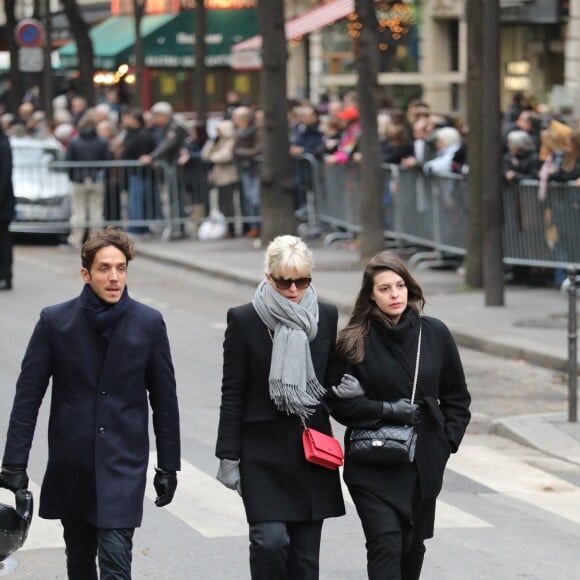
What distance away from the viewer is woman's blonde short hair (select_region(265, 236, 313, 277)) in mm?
6055

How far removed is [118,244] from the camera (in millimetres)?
6117

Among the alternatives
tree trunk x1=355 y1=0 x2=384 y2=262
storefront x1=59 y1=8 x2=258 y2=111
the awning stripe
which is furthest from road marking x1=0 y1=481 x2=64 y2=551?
storefront x1=59 y1=8 x2=258 y2=111

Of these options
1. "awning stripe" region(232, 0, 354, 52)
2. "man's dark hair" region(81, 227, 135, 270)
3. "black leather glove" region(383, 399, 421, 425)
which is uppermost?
"awning stripe" region(232, 0, 354, 52)

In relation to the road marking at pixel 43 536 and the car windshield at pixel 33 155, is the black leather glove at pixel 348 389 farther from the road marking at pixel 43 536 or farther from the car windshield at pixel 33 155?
the car windshield at pixel 33 155

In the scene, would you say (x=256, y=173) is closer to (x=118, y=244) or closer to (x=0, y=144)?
(x=0, y=144)

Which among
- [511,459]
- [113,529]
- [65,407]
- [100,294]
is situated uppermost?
[100,294]

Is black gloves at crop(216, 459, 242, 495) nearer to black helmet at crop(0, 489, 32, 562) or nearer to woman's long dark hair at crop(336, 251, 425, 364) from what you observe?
woman's long dark hair at crop(336, 251, 425, 364)

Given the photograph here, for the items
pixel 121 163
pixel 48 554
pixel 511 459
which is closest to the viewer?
pixel 48 554

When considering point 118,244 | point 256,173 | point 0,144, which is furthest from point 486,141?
point 118,244

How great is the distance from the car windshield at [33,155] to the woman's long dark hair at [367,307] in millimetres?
19250

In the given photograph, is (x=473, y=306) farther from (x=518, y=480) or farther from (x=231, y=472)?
(x=231, y=472)

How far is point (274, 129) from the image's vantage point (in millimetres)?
22344

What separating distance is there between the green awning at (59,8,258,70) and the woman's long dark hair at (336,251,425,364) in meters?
45.4

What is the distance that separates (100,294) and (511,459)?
4802mm
